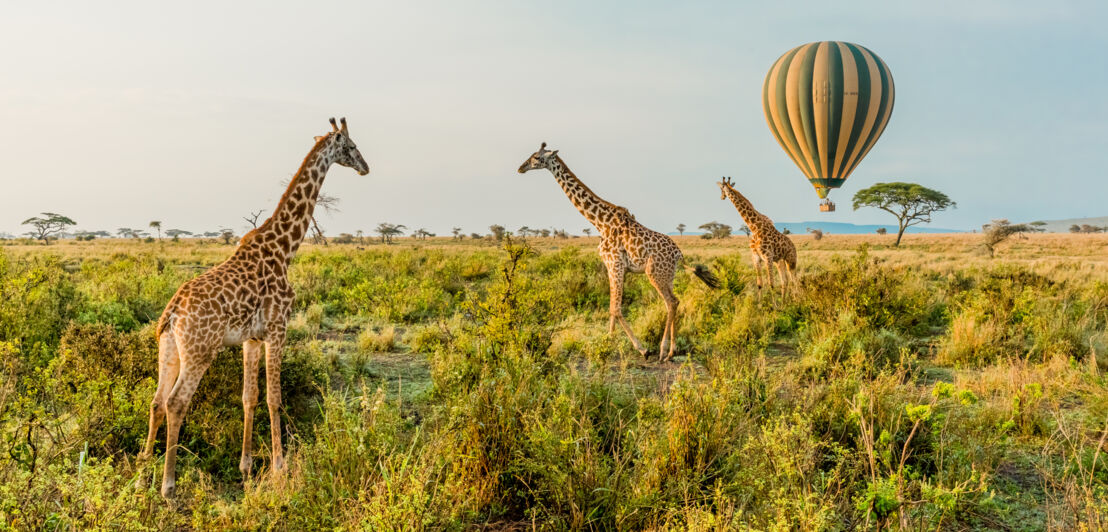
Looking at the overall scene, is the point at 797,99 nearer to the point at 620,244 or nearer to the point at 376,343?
the point at 620,244

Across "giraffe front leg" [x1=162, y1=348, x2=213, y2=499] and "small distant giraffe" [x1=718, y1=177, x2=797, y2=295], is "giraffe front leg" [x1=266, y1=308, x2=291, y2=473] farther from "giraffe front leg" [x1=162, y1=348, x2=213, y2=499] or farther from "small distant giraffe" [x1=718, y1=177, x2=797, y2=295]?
"small distant giraffe" [x1=718, y1=177, x2=797, y2=295]

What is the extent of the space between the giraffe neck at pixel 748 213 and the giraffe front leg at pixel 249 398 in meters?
9.78

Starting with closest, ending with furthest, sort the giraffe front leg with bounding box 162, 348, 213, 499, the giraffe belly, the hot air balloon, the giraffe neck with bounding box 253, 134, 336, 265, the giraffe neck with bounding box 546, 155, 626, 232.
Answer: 1. the giraffe front leg with bounding box 162, 348, 213, 499
2. the giraffe belly
3. the giraffe neck with bounding box 253, 134, 336, 265
4. the giraffe neck with bounding box 546, 155, 626, 232
5. the hot air balloon

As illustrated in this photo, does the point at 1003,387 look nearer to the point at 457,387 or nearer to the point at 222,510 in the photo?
the point at 457,387

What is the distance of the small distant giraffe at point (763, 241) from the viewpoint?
1183cm

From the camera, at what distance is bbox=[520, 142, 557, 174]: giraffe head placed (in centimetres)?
870

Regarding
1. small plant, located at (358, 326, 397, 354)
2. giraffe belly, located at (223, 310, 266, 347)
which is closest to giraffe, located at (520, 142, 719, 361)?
small plant, located at (358, 326, 397, 354)

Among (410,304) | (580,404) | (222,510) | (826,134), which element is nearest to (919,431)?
(580,404)

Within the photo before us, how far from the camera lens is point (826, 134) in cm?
2223

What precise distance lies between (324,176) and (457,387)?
2064 mm

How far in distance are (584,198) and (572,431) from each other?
5779 millimetres

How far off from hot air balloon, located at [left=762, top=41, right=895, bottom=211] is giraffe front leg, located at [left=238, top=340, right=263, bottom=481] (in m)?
21.9

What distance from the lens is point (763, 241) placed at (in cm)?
1180

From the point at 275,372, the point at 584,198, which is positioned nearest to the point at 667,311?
the point at 584,198
